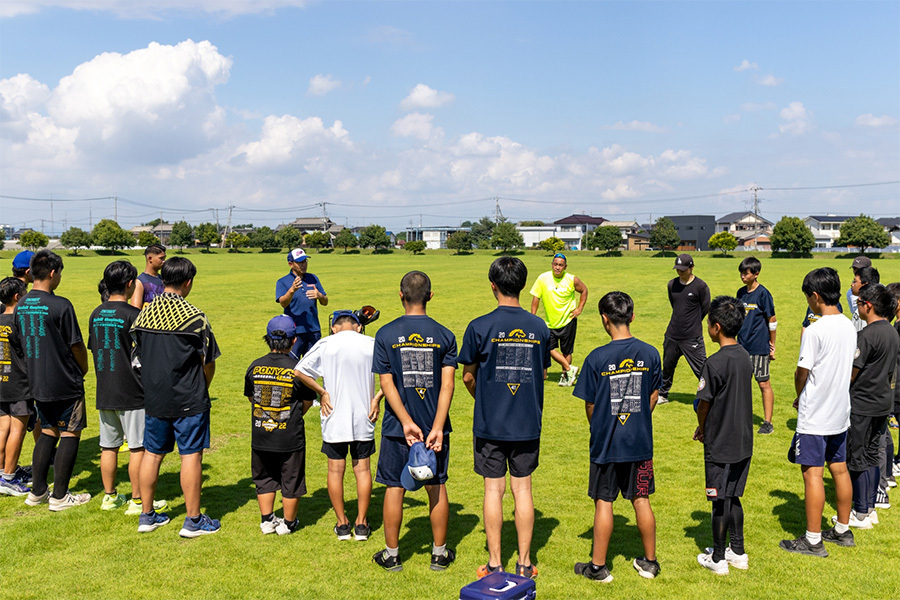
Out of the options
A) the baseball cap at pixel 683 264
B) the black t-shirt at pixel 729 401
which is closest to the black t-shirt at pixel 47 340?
the black t-shirt at pixel 729 401

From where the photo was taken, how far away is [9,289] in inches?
269

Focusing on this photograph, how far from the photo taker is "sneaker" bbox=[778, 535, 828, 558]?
209 inches

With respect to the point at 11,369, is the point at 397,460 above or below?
below

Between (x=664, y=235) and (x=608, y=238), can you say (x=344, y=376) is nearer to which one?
(x=608, y=238)

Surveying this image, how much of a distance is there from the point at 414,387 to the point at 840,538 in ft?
12.9

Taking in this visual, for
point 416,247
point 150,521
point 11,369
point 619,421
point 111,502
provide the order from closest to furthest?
point 619,421, point 150,521, point 111,502, point 11,369, point 416,247

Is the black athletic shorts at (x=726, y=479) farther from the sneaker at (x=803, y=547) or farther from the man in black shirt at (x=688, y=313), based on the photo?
the man in black shirt at (x=688, y=313)

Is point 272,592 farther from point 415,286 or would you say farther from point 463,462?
point 463,462

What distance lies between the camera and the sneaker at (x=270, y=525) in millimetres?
5738

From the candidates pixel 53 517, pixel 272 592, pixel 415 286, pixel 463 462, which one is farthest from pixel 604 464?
pixel 53 517

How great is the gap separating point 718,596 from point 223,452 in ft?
20.0

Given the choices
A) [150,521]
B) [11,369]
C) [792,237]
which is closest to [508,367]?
[150,521]

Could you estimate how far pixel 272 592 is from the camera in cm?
474

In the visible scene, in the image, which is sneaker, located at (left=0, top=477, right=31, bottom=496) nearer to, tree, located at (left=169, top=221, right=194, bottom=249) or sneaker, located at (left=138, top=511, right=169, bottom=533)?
sneaker, located at (left=138, top=511, right=169, bottom=533)
